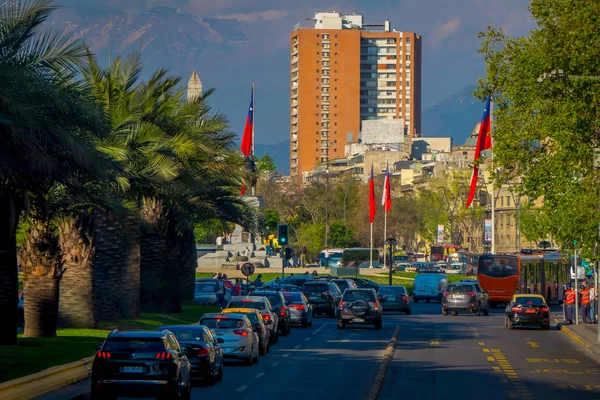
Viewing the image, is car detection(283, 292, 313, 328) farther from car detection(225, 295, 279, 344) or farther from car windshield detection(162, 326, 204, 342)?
car windshield detection(162, 326, 204, 342)

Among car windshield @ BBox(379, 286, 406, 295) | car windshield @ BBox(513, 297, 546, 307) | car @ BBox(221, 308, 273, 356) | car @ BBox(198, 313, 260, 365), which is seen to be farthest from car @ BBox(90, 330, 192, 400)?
car windshield @ BBox(379, 286, 406, 295)

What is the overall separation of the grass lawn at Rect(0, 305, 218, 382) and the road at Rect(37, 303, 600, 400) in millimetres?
1426

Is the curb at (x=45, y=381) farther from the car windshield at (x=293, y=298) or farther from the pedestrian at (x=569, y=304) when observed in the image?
the pedestrian at (x=569, y=304)

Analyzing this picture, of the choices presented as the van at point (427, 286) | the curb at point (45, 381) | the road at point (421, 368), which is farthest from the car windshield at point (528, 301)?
the van at point (427, 286)

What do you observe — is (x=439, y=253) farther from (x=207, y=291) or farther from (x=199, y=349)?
(x=199, y=349)

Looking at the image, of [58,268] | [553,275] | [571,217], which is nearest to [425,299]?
[553,275]

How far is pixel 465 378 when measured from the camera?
85.1ft

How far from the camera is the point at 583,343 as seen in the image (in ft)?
125

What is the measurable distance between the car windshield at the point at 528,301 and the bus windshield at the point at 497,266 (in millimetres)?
20664

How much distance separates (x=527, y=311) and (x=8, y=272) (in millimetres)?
25311

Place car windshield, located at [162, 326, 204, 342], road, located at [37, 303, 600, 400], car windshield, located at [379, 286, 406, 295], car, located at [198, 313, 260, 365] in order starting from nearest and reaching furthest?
road, located at [37, 303, 600, 400] < car windshield, located at [162, 326, 204, 342] < car, located at [198, 313, 260, 365] < car windshield, located at [379, 286, 406, 295]

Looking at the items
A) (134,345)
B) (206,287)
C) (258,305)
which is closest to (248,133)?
(206,287)

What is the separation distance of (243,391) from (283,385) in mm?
1407

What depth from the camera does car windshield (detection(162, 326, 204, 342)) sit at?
77.5 feet
